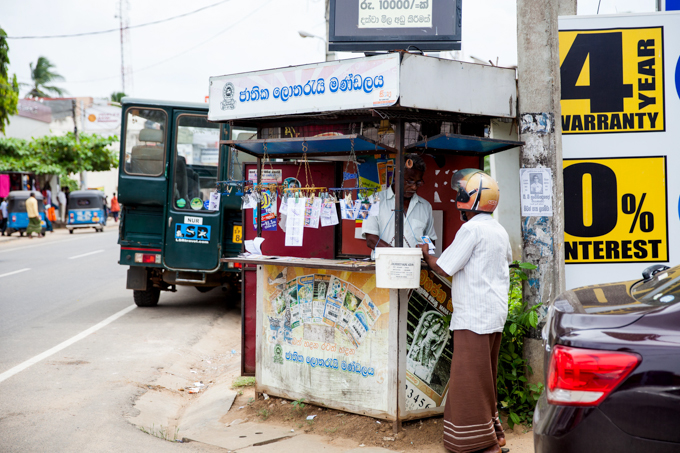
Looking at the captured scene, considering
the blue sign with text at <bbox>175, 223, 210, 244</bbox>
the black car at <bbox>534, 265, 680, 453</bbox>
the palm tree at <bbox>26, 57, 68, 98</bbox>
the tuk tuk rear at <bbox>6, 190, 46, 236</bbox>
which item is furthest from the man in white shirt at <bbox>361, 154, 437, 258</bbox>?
the palm tree at <bbox>26, 57, 68, 98</bbox>

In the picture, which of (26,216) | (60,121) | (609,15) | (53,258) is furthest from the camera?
(60,121)

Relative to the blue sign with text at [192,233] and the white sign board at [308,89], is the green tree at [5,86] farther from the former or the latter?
the white sign board at [308,89]

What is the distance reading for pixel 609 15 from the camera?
494cm

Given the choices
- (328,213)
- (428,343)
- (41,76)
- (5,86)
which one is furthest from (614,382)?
(41,76)

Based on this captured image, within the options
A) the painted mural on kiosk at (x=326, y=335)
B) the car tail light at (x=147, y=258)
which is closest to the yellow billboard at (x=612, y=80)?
the painted mural on kiosk at (x=326, y=335)

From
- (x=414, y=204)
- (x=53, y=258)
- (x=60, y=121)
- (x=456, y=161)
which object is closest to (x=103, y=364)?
(x=414, y=204)

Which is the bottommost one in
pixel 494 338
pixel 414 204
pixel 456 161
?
pixel 494 338

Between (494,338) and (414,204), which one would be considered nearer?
(494,338)

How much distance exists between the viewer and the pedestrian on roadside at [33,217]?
22547 millimetres

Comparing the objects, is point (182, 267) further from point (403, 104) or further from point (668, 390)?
point (668, 390)

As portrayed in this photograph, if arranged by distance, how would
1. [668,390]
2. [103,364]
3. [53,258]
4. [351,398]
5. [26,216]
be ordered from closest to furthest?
[668,390], [351,398], [103,364], [53,258], [26,216]

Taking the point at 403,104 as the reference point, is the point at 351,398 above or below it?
below

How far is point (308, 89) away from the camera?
4.31 m

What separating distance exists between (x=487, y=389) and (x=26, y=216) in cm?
2471
